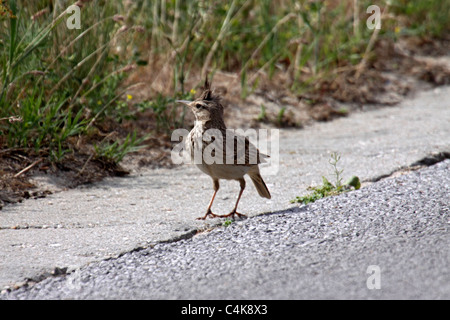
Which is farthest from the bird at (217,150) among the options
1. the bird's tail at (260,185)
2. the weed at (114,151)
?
the weed at (114,151)

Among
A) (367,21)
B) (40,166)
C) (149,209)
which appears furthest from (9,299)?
(367,21)

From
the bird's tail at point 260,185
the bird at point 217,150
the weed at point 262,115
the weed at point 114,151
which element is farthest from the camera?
the weed at point 262,115

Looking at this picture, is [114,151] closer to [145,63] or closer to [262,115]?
[145,63]

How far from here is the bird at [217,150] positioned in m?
5.27

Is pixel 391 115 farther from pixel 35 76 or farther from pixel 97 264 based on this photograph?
pixel 97 264

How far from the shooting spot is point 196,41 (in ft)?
29.0

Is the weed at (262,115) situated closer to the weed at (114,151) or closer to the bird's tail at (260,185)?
the weed at (114,151)

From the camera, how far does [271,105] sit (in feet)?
29.2

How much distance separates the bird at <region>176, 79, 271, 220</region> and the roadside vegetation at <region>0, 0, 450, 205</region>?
0.97m

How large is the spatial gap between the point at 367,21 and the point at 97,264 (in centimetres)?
740

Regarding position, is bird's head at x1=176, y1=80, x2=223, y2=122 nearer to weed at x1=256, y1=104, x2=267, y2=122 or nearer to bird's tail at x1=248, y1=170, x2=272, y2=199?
bird's tail at x1=248, y1=170, x2=272, y2=199

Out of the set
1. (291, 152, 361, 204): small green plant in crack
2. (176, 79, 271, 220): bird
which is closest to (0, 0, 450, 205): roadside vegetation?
(176, 79, 271, 220): bird

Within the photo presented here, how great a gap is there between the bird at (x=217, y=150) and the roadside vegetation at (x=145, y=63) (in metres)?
0.97
